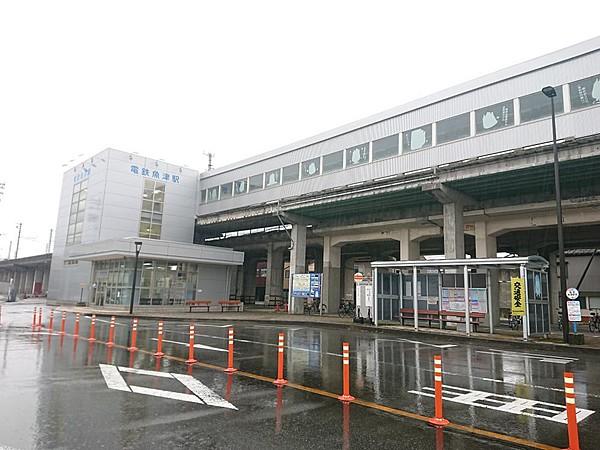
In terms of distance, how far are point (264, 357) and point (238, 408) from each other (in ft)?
17.2

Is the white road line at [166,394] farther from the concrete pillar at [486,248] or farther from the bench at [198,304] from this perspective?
the bench at [198,304]

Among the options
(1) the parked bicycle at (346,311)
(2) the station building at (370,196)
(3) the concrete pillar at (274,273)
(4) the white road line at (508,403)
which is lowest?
(4) the white road line at (508,403)

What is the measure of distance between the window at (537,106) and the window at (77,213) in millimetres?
40319

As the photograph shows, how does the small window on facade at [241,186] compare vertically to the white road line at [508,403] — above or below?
above

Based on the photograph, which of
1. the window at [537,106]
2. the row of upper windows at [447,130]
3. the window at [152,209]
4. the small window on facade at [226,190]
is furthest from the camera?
the window at [152,209]

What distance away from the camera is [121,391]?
7.56 meters

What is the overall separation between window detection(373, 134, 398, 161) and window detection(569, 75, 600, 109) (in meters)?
9.69

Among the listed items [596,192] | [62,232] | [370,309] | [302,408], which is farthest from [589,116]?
[62,232]

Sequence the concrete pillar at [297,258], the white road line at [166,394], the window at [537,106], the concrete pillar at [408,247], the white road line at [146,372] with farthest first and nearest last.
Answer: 1. the concrete pillar at [297,258]
2. the concrete pillar at [408,247]
3. the window at [537,106]
4. the white road line at [146,372]
5. the white road line at [166,394]

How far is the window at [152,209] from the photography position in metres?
42.3

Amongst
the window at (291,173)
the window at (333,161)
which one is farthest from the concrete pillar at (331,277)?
the window at (333,161)

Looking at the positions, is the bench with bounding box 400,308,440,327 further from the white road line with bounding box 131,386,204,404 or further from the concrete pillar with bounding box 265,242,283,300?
the concrete pillar with bounding box 265,242,283,300

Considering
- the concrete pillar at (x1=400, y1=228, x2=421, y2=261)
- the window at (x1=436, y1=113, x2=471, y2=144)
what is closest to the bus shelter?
the concrete pillar at (x1=400, y1=228, x2=421, y2=261)

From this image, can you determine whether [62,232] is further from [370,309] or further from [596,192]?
[596,192]
